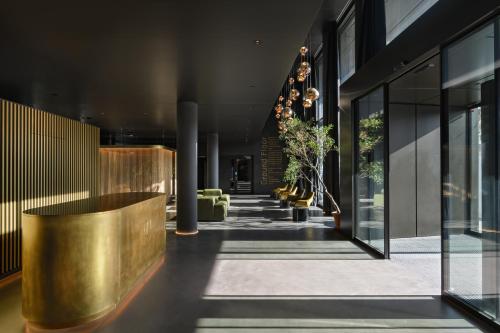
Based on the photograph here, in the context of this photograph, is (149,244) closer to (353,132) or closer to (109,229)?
(109,229)

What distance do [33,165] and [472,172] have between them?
6.37m

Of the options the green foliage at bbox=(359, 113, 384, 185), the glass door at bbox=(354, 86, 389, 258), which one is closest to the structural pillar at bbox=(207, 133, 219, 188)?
the glass door at bbox=(354, 86, 389, 258)

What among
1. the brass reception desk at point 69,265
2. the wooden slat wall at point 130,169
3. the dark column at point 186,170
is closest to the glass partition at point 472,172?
the brass reception desk at point 69,265

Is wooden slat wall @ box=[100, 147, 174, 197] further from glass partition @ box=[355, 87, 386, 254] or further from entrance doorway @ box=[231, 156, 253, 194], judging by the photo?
glass partition @ box=[355, 87, 386, 254]

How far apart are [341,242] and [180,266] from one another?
142 inches

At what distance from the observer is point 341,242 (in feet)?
24.3

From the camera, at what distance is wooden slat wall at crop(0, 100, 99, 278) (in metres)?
5.16

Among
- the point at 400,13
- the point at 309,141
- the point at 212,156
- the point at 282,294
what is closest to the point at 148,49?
the point at 282,294

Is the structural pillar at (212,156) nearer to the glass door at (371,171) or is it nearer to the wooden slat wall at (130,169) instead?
the wooden slat wall at (130,169)

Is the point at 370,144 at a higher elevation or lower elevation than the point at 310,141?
lower

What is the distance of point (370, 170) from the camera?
6.70m

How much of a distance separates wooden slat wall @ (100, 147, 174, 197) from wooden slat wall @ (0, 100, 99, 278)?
26.8 feet

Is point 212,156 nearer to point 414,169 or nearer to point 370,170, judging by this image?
point 414,169

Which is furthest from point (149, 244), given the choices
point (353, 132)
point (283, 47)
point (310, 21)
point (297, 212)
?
point (297, 212)
